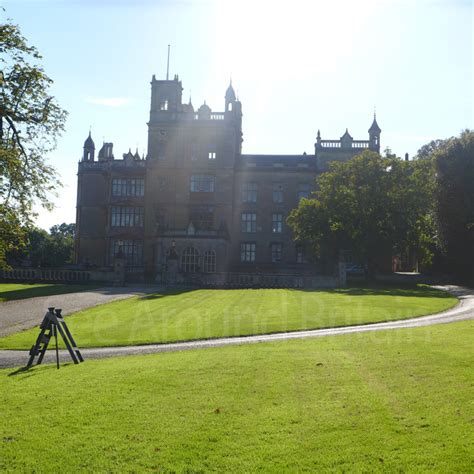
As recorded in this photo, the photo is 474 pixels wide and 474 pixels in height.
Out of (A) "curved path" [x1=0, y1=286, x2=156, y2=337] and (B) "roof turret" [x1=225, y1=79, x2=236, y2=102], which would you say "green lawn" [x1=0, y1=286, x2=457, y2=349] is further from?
(B) "roof turret" [x1=225, y1=79, x2=236, y2=102]

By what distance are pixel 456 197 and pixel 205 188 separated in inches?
1025

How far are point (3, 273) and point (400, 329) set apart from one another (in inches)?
1538

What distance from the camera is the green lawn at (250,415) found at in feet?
22.8

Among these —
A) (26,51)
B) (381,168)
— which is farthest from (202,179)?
(26,51)

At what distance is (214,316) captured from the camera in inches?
898

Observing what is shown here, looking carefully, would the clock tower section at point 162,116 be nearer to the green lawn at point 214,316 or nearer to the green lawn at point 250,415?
the green lawn at point 214,316

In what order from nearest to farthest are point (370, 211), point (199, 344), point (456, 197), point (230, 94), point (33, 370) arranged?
point (33, 370) → point (199, 344) → point (370, 211) → point (456, 197) → point (230, 94)

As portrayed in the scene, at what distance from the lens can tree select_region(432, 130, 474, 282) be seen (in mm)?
45094

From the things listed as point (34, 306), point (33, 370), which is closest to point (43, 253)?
point (34, 306)

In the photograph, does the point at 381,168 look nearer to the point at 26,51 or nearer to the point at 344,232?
the point at 344,232

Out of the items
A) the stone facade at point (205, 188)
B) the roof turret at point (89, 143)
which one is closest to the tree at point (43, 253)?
the stone facade at point (205, 188)

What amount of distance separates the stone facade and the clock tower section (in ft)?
0.35

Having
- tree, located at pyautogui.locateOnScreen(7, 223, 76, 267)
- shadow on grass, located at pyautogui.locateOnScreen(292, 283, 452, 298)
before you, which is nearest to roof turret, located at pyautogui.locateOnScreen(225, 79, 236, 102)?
tree, located at pyautogui.locateOnScreen(7, 223, 76, 267)

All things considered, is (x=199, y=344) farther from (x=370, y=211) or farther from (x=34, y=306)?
(x=370, y=211)
